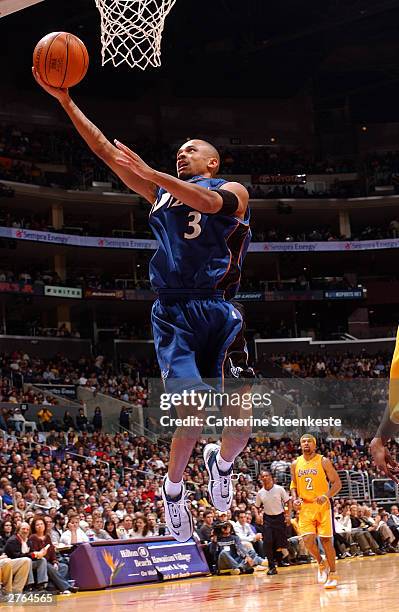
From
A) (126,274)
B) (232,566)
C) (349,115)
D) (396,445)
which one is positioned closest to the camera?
(232,566)

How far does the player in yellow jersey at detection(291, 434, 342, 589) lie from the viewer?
497 inches

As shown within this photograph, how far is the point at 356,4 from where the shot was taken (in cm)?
3675

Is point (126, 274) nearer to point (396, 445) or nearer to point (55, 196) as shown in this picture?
point (55, 196)

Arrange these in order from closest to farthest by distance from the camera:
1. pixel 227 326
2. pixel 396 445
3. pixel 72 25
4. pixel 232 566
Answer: pixel 227 326 < pixel 232 566 < pixel 396 445 < pixel 72 25

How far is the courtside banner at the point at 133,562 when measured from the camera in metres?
14.2

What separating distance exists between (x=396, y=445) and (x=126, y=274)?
18957 mm

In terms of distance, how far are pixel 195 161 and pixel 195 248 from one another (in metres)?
0.57

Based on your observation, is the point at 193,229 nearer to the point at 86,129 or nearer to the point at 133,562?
the point at 86,129

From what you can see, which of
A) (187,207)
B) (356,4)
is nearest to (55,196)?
(356,4)

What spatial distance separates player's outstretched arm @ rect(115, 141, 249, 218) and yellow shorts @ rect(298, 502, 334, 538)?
8.68 m

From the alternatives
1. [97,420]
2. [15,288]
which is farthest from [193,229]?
[15,288]

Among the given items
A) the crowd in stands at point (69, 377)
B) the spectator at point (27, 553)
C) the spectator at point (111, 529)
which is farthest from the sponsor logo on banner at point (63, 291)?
the spectator at point (27, 553)

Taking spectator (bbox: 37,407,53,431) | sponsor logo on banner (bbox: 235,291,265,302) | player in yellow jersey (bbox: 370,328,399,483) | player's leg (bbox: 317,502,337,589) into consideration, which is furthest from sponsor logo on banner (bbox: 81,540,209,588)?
sponsor logo on banner (bbox: 235,291,265,302)

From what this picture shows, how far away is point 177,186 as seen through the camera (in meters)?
4.56
